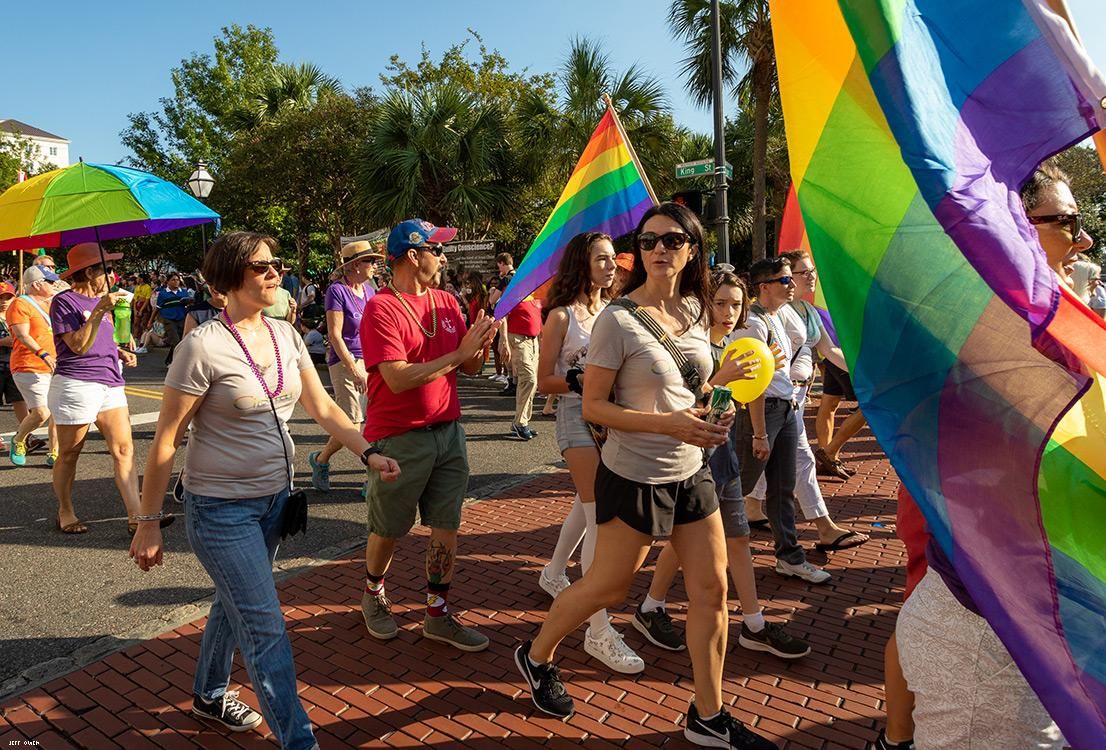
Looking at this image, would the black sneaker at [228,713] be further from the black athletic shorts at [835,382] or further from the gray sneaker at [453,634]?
the black athletic shorts at [835,382]

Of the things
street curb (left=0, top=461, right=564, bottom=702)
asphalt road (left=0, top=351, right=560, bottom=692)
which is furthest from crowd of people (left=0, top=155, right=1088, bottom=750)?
asphalt road (left=0, top=351, right=560, bottom=692)

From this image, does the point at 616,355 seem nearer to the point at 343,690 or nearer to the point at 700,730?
the point at 700,730

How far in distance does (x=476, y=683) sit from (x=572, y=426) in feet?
4.03

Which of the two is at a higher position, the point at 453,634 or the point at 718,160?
the point at 718,160

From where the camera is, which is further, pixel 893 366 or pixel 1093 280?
pixel 1093 280

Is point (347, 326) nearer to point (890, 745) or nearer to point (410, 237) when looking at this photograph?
point (410, 237)

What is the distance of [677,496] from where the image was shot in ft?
9.23

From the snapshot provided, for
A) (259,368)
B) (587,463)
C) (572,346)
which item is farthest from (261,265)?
(587,463)

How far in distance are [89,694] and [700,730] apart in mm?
2495

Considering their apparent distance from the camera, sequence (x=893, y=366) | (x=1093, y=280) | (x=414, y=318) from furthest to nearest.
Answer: (x=1093, y=280) → (x=414, y=318) → (x=893, y=366)

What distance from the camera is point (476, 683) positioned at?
3.39 metres

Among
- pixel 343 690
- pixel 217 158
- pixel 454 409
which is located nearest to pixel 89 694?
pixel 343 690

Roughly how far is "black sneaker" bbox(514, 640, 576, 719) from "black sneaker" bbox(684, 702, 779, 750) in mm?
523

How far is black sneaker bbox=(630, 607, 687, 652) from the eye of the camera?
12.2 ft
